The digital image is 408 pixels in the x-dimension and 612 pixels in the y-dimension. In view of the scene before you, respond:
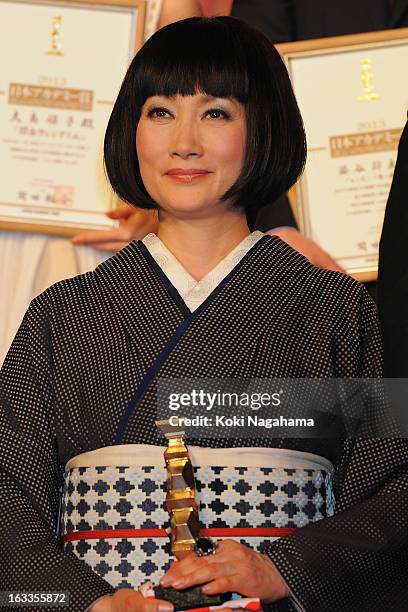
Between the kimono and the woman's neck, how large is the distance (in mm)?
61

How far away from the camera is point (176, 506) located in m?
2.18

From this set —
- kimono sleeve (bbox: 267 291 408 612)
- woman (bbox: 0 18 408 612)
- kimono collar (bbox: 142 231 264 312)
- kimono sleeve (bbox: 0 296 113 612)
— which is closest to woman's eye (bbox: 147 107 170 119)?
woman (bbox: 0 18 408 612)

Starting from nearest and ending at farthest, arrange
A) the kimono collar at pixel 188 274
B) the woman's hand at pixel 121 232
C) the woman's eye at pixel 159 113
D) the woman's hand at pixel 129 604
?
the woman's hand at pixel 129 604
the kimono collar at pixel 188 274
the woman's eye at pixel 159 113
the woman's hand at pixel 121 232

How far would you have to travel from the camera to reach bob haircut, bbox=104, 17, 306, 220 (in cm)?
256

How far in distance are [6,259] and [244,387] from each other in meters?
1.27

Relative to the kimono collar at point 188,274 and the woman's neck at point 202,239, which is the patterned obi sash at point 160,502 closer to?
the kimono collar at point 188,274

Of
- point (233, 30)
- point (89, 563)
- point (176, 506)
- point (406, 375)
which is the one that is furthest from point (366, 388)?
point (233, 30)

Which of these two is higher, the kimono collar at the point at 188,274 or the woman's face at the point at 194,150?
the woman's face at the point at 194,150

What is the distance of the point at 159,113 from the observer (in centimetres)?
259

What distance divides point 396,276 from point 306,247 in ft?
3.53

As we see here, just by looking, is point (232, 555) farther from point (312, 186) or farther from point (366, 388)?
point (312, 186)

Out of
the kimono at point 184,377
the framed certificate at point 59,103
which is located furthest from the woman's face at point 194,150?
the framed certificate at point 59,103

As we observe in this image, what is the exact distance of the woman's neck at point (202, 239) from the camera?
2562 millimetres

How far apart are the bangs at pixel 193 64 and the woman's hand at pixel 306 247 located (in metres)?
0.76
